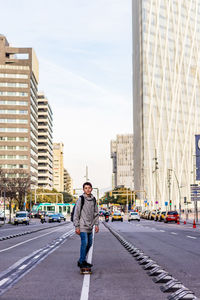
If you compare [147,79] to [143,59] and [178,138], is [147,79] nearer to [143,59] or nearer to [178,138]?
[143,59]

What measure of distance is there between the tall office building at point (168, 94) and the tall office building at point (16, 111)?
34507 millimetres

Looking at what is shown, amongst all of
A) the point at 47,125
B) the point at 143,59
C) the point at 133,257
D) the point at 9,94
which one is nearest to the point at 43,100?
the point at 47,125

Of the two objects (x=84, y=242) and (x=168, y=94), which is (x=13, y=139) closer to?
(x=168, y=94)

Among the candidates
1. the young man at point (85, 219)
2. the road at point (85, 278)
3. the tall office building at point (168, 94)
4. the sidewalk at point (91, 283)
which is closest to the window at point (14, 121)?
the tall office building at point (168, 94)

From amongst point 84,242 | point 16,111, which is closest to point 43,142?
point 16,111

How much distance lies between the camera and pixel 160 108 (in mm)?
139250

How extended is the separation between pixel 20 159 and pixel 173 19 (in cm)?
5995

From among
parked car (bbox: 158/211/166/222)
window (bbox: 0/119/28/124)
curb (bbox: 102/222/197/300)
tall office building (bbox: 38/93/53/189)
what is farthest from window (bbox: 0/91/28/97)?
curb (bbox: 102/222/197/300)

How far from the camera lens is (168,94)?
140 metres

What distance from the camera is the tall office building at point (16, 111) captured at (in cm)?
14988

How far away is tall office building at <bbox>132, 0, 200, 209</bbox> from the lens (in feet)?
456

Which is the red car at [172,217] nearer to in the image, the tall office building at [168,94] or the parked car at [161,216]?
the parked car at [161,216]

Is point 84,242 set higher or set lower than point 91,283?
higher

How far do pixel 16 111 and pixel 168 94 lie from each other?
46183mm
